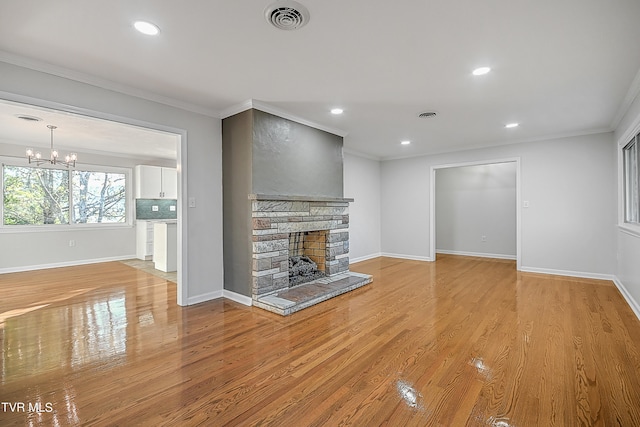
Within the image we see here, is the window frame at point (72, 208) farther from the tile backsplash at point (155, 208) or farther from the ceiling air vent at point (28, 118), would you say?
the ceiling air vent at point (28, 118)

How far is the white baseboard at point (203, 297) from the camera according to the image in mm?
3590

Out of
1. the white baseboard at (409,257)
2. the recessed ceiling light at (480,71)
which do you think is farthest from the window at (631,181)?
the white baseboard at (409,257)

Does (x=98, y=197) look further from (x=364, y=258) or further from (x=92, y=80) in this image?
(x=364, y=258)

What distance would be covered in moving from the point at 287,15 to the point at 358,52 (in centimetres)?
70

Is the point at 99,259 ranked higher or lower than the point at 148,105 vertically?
lower

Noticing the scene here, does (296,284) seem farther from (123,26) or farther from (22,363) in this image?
(123,26)

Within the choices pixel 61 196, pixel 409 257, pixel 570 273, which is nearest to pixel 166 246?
pixel 61 196

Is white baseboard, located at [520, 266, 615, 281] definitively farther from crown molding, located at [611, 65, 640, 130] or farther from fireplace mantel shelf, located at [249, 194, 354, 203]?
fireplace mantel shelf, located at [249, 194, 354, 203]

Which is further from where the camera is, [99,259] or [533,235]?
[99,259]

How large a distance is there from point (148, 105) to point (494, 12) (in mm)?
3212

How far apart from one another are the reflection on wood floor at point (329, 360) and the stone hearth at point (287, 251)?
0.57ft

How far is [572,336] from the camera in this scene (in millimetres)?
2656

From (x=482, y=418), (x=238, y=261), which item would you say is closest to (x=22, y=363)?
(x=238, y=261)

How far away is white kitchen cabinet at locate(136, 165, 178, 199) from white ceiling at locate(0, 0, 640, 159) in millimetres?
4070
